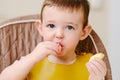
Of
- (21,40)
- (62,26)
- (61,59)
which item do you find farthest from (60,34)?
(21,40)

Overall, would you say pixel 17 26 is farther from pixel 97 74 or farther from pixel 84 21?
pixel 97 74

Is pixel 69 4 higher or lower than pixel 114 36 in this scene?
higher

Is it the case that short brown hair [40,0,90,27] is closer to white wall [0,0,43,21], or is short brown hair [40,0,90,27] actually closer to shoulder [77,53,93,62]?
shoulder [77,53,93,62]

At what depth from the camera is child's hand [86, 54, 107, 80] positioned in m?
0.89

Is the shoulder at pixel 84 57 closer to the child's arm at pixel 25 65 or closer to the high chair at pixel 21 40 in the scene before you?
the high chair at pixel 21 40

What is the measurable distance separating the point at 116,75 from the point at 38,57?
874 mm

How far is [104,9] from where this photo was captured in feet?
5.28

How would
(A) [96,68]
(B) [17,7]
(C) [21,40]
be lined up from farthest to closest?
(B) [17,7] < (C) [21,40] < (A) [96,68]

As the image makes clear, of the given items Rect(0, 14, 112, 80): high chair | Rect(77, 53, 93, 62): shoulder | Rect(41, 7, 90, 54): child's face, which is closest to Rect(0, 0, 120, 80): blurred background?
Rect(0, 14, 112, 80): high chair

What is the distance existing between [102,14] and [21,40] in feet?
2.09

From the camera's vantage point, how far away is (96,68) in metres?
0.89

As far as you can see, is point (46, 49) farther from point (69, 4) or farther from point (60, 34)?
point (69, 4)

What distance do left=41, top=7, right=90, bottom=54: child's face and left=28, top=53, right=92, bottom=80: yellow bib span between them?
0.10 metres

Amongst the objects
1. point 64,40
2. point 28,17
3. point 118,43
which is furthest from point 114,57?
point 64,40
